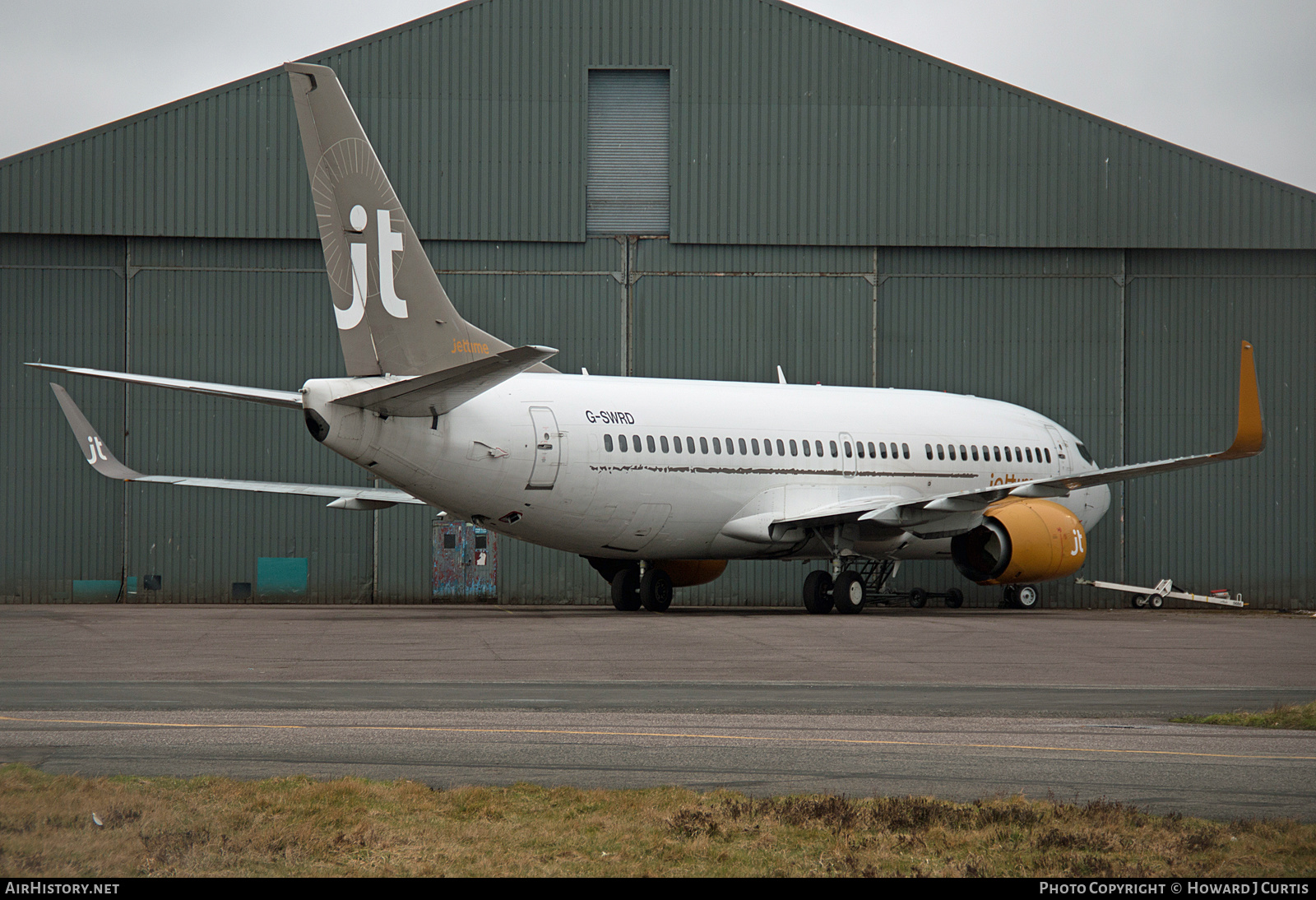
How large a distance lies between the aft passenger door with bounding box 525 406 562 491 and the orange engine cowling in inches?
345

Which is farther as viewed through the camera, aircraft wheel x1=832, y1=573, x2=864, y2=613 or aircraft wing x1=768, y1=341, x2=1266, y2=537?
aircraft wheel x1=832, y1=573, x2=864, y2=613

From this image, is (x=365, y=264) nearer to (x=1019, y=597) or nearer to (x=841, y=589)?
(x=841, y=589)

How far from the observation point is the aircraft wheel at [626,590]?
25016 mm

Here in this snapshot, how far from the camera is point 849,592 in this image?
24.0 m

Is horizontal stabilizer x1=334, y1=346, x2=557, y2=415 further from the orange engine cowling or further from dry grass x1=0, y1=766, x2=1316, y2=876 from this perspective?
the orange engine cowling

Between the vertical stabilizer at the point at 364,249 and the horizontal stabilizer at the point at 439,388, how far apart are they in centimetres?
55

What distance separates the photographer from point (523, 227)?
30562 mm

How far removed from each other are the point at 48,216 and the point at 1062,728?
2693 cm

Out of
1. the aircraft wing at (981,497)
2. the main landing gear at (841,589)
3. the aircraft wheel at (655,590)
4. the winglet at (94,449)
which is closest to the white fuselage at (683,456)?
the main landing gear at (841,589)

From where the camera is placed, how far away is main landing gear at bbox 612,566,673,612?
24.8 meters

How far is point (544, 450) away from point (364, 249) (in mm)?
4271

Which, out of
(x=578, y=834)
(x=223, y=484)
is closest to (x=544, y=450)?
(x=223, y=484)

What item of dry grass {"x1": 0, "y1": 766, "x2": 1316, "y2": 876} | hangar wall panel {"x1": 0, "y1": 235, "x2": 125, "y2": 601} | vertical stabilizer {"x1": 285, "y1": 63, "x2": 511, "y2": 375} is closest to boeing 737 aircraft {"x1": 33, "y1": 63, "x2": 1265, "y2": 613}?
vertical stabilizer {"x1": 285, "y1": 63, "x2": 511, "y2": 375}

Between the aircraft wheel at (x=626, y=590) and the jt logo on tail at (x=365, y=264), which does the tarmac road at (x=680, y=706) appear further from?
the aircraft wheel at (x=626, y=590)
